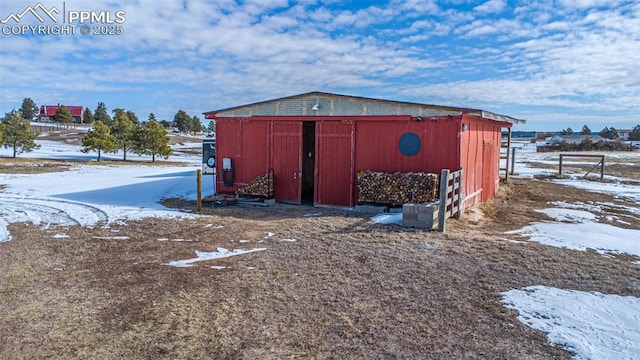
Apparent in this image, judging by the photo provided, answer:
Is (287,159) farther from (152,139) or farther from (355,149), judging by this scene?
(152,139)

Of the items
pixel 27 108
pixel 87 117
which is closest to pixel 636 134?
pixel 87 117

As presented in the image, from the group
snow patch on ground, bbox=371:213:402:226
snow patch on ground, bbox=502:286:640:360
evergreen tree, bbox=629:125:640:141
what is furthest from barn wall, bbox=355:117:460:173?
evergreen tree, bbox=629:125:640:141

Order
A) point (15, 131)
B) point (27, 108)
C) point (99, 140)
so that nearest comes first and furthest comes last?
point (15, 131)
point (99, 140)
point (27, 108)

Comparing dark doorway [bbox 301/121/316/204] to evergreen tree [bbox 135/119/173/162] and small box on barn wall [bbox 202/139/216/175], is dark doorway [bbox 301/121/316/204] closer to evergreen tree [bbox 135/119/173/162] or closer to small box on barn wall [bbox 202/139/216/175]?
small box on barn wall [bbox 202/139/216/175]

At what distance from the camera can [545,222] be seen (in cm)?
966

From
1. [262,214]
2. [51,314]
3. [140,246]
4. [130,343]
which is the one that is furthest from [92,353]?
[262,214]

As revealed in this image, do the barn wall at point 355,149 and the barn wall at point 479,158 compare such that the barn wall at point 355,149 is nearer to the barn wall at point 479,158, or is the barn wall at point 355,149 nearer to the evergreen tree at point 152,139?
the barn wall at point 479,158

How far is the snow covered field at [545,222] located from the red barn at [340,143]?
6.30 feet

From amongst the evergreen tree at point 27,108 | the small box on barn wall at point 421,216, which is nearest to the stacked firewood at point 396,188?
the small box on barn wall at point 421,216

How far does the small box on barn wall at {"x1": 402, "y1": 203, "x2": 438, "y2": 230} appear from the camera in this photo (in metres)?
8.22

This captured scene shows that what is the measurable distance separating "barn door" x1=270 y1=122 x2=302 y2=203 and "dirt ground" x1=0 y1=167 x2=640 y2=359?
3069mm

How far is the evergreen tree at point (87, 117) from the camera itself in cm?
7656

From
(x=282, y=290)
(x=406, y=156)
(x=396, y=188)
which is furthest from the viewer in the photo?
(x=406, y=156)

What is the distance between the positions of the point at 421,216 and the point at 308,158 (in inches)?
217
